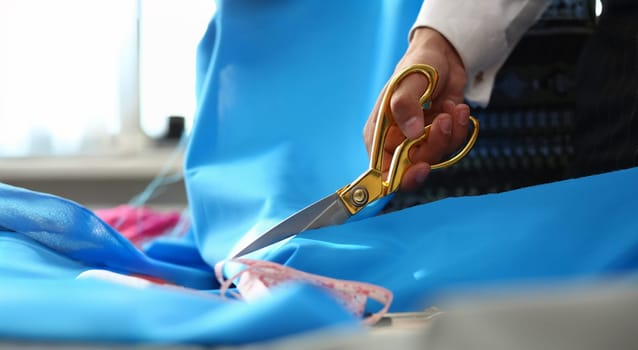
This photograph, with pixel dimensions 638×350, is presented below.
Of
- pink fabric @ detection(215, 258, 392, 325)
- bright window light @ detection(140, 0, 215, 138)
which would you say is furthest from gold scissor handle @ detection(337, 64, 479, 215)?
bright window light @ detection(140, 0, 215, 138)

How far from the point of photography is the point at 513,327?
0.20 meters

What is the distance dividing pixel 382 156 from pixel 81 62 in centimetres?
127

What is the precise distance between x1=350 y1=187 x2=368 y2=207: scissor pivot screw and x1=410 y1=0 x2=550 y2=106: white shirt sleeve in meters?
0.16

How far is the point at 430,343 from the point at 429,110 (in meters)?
0.35

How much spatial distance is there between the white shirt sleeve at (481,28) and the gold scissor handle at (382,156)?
7cm

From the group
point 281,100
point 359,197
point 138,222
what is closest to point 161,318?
point 359,197

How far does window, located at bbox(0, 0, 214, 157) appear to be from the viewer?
62.6 inches

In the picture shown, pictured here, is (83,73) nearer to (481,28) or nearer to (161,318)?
(481,28)

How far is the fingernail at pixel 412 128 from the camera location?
0.47 m

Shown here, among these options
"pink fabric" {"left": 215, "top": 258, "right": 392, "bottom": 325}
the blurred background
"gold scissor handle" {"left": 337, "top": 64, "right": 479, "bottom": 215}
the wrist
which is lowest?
"pink fabric" {"left": 215, "top": 258, "right": 392, "bottom": 325}

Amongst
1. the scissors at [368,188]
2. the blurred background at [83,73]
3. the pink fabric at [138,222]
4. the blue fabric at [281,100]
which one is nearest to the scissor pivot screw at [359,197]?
the scissors at [368,188]

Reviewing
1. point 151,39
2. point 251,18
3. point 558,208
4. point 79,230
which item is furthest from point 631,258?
point 151,39

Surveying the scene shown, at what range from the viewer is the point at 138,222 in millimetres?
885

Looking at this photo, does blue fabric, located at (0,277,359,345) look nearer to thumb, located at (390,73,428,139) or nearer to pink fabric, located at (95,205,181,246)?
thumb, located at (390,73,428,139)
